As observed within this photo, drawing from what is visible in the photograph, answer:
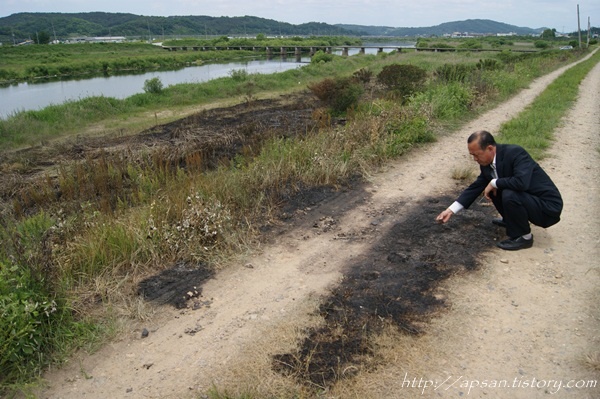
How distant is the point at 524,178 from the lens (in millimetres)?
4082

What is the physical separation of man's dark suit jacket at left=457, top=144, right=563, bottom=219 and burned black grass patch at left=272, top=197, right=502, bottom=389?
2.17ft

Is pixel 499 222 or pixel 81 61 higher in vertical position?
pixel 81 61

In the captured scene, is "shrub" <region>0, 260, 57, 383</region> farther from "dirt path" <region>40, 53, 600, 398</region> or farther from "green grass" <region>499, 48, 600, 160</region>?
"green grass" <region>499, 48, 600, 160</region>

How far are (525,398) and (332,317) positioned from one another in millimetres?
1341

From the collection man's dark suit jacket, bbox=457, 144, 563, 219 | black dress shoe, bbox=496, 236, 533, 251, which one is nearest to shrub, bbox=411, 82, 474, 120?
man's dark suit jacket, bbox=457, 144, 563, 219

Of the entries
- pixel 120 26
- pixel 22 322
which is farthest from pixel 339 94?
pixel 120 26

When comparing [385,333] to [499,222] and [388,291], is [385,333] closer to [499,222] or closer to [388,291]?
[388,291]

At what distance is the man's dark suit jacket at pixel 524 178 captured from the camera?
162 inches

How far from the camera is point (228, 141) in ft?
31.6

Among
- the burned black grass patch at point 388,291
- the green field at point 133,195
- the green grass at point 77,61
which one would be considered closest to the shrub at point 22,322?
the green field at point 133,195

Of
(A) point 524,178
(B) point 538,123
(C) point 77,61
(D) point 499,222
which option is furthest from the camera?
(C) point 77,61

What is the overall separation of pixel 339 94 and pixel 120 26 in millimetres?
154791

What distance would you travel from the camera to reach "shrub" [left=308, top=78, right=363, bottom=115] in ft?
41.1

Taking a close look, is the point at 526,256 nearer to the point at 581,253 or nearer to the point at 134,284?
the point at 581,253
